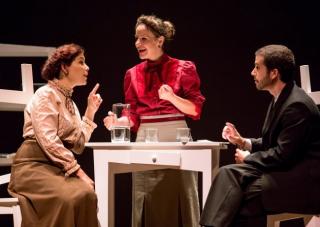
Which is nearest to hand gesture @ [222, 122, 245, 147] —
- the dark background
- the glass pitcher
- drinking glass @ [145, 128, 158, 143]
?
drinking glass @ [145, 128, 158, 143]

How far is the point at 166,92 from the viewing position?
2.91 meters

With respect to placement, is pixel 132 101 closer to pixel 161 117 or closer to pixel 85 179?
pixel 161 117

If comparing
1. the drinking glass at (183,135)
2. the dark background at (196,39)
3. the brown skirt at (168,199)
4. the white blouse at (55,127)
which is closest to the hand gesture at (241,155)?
the drinking glass at (183,135)

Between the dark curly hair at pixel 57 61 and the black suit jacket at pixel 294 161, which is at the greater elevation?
the dark curly hair at pixel 57 61

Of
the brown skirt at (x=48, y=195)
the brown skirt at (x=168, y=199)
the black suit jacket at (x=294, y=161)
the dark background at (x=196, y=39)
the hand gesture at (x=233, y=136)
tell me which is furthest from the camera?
the dark background at (x=196, y=39)

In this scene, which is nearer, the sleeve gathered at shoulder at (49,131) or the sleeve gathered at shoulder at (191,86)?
the sleeve gathered at shoulder at (49,131)

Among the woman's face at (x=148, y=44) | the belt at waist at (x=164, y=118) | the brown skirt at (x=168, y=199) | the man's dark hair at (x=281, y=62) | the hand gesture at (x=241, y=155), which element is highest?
the woman's face at (x=148, y=44)

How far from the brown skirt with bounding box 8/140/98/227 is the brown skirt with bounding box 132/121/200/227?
56 centimetres

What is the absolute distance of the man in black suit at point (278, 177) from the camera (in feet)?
7.74

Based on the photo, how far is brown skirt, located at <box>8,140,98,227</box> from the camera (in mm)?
2514

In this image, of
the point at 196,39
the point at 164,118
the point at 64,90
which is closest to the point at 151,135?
the point at 164,118

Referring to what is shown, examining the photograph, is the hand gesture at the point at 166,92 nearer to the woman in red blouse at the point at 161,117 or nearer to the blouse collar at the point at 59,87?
the woman in red blouse at the point at 161,117

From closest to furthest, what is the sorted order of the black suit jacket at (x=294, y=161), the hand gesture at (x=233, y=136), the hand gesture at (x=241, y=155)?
the black suit jacket at (x=294, y=161) → the hand gesture at (x=241, y=155) → the hand gesture at (x=233, y=136)

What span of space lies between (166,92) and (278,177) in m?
0.82
